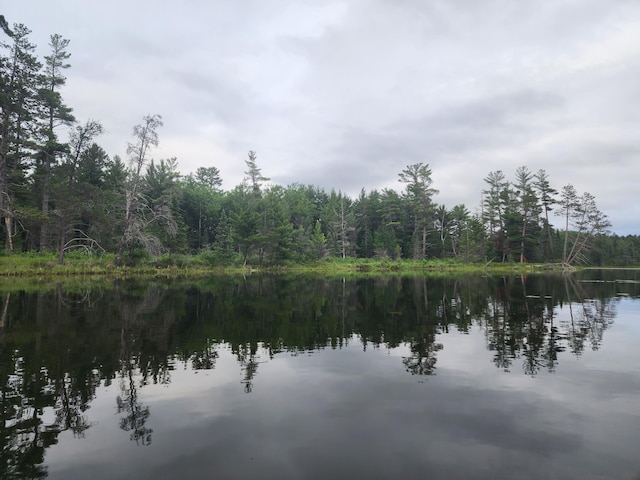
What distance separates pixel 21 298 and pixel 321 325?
1751 centimetres

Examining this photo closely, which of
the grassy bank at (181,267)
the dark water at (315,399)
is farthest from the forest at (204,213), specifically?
the dark water at (315,399)

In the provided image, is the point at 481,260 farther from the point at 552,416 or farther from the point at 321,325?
the point at 552,416

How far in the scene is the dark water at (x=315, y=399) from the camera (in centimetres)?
488

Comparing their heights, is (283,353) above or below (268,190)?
below

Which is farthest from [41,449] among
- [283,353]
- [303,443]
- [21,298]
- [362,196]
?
[362,196]

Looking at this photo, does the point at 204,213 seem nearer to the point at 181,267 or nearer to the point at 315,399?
the point at 181,267

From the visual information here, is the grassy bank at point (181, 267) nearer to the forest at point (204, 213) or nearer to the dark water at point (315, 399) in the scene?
the forest at point (204, 213)

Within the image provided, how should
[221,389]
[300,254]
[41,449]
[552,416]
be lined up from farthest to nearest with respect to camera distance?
[300,254] < [221,389] < [552,416] < [41,449]

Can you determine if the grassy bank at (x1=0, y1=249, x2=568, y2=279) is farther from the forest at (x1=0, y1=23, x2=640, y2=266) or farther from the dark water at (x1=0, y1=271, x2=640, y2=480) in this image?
the dark water at (x1=0, y1=271, x2=640, y2=480)

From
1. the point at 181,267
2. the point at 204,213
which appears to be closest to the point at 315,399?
the point at 181,267

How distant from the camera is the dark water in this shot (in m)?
4.88

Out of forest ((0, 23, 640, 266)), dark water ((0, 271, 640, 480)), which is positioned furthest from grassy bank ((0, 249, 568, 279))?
dark water ((0, 271, 640, 480))

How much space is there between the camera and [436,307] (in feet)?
65.5

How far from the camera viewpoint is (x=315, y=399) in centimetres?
718
